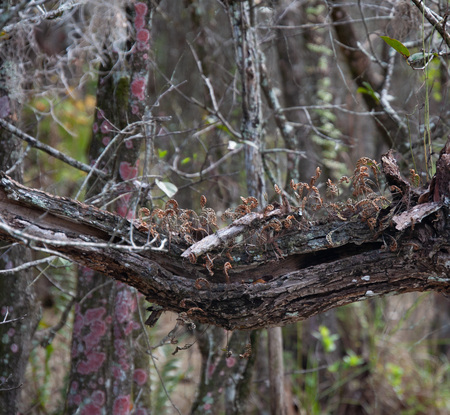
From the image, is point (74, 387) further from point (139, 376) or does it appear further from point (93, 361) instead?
point (139, 376)

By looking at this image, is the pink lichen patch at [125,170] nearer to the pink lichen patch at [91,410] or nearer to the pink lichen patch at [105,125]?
the pink lichen patch at [105,125]

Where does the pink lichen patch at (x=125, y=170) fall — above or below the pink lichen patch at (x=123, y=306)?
above

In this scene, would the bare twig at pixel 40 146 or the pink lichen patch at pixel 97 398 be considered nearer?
the bare twig at pixel 40 146

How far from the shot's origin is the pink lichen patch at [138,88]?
2.45m

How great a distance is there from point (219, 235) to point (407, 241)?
1.90ft

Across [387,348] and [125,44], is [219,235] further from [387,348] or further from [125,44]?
[387,348]

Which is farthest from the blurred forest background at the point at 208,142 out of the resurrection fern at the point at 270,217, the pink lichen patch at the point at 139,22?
the resurrection fern at the point at 270,217

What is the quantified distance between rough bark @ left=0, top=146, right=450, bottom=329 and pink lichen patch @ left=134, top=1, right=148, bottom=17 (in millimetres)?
1388

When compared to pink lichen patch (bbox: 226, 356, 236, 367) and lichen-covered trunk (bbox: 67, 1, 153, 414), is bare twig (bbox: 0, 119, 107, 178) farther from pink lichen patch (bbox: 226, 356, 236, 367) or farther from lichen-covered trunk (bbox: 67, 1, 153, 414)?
pink lichen patch (bbox: 226, 356, 236, 367)

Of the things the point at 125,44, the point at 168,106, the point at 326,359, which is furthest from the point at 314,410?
the point at 125,44

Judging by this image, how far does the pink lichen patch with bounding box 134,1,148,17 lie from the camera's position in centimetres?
252

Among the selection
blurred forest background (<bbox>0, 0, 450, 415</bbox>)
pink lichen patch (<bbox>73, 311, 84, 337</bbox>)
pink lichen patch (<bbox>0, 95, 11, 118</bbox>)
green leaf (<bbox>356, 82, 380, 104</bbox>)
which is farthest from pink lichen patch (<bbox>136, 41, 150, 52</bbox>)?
pink lichen patch (<bbox>73, 311, 84, 337</bbox>)

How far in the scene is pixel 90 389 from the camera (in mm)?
2568

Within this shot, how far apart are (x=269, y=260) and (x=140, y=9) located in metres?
1.60
